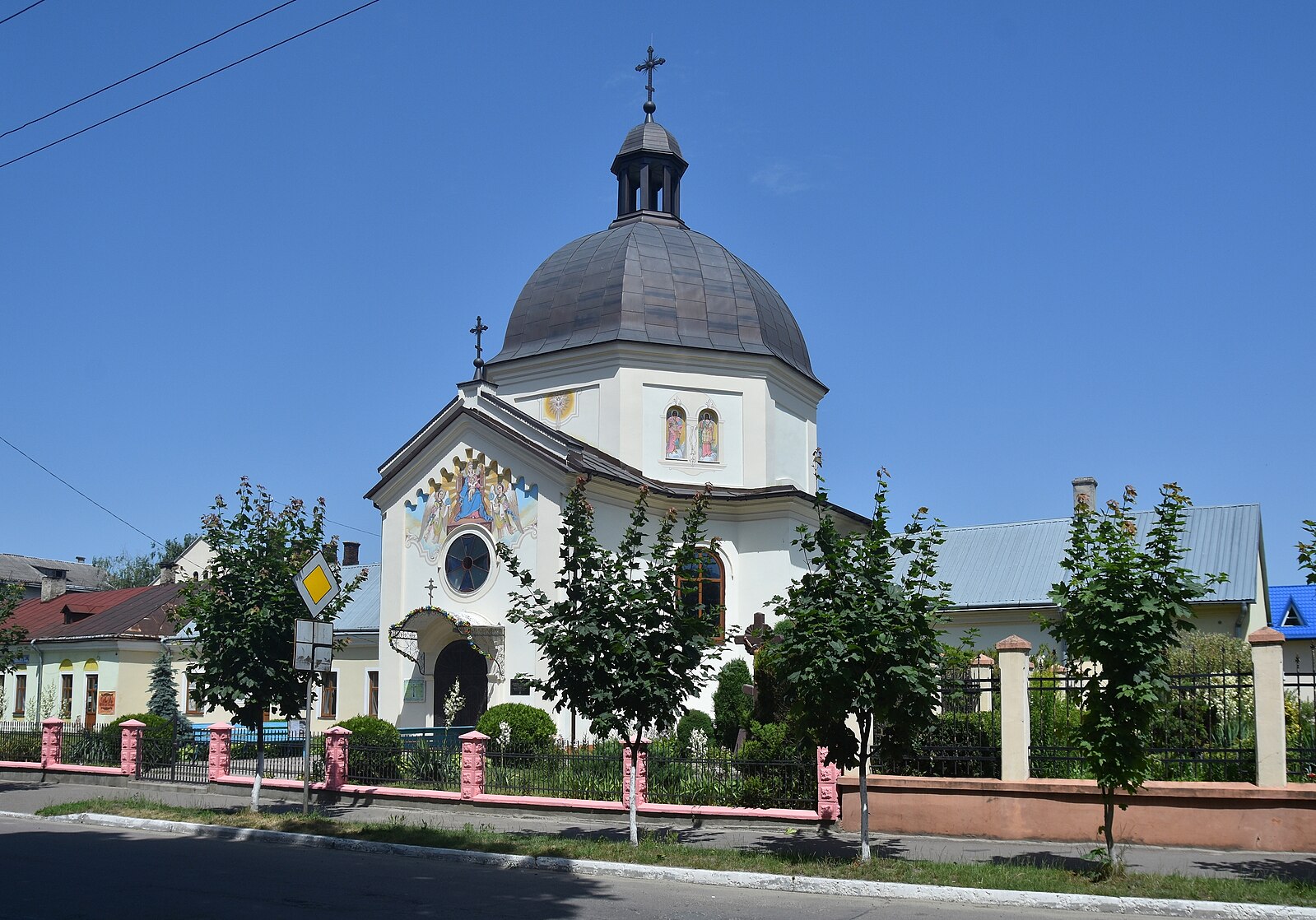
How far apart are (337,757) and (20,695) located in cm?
2840

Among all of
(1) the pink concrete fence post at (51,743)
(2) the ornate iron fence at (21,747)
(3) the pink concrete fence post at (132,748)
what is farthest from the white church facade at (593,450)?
(2) the ornate iron fence at (21,747)

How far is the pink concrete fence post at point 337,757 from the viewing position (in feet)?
62.3

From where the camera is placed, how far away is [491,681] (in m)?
25.5

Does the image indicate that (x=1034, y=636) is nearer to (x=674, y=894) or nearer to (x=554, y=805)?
(x=554, y=805)

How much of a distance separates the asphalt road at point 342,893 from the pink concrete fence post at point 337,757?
200 inches

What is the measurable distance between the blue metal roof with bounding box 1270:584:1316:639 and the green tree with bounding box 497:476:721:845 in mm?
39417

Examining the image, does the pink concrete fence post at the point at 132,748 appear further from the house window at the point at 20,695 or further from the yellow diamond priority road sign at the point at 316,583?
the house window at the point at 20,695

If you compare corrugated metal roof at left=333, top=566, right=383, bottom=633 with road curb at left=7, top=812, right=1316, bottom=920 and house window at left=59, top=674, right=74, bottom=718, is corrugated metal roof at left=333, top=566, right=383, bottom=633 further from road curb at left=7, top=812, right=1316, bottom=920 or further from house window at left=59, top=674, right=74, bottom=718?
road curb at left=7, top=812, right=1316, bottom=920

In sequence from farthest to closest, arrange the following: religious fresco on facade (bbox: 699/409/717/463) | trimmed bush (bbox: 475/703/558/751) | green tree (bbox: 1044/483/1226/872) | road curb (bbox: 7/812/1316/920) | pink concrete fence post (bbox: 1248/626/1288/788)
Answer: religious fresco on facade (bbox: 699/409/717/463) → trimmed bush (bbox: 475/703/558/751) → pink concrete fence post (bbox: 1248/626/1288/788) → green tree (bbox: 1044/483/1226/872) → road curb (bbox: 7/812/1316/920)

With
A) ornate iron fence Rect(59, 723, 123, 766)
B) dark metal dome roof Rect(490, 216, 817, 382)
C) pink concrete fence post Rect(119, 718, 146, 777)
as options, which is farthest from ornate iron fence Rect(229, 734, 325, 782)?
dark metal dome roof Rect(490, 216, 817, 382)

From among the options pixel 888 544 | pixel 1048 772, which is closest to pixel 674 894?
pixel 888 544

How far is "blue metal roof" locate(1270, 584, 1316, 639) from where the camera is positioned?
47.5 meters

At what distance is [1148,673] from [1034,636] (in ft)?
70.2

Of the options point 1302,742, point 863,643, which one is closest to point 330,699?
point 863,643
